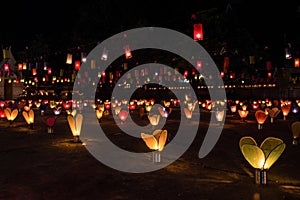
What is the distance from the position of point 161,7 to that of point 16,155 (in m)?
19.5

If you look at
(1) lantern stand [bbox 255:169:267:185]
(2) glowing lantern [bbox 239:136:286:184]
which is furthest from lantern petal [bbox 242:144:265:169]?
(1) lantern stand [bbox 255:169:267:185]

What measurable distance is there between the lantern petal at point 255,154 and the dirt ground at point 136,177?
0.43 meters

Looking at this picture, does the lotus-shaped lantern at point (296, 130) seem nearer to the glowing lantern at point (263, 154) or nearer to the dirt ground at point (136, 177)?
the dirt ground at point (136, 177)

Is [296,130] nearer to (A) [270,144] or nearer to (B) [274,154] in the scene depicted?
(A) [270,144]

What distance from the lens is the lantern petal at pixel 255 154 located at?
6.07m

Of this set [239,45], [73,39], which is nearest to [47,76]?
[73,39]

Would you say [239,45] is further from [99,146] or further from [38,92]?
[38,92]

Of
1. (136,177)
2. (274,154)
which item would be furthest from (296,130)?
(136,177)

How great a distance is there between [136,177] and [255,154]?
8.00 feet

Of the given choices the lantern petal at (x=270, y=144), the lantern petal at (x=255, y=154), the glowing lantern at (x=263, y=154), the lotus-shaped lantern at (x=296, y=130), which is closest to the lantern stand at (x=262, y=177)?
the glowing lantern at (x=263, y=154)

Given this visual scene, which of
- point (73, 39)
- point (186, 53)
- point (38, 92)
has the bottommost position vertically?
point (38, 92)

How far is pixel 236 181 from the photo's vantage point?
646cm

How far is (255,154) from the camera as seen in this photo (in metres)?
6.12

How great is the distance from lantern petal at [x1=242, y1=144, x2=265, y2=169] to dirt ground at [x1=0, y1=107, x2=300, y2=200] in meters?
0.43
